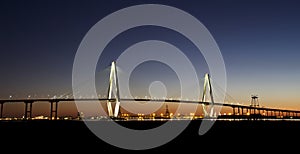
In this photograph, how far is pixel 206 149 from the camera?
9648mm

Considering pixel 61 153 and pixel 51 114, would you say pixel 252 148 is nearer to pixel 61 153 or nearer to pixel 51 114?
pixel 61 153

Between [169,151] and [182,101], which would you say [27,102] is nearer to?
[182,101]

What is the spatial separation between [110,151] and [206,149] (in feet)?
9.66

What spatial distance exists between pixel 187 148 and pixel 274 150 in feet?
8.44

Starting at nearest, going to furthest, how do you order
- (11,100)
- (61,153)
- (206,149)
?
(61,153) → (206,149) → (11,100)

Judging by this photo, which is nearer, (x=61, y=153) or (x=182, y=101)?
(x=61, y=153)

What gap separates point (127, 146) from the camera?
10102 mm

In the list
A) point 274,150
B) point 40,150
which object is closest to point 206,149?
point 274,150

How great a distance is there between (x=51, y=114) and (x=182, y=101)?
985 inches

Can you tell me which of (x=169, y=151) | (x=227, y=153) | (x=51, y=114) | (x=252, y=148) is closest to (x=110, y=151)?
(x=169, y=151)

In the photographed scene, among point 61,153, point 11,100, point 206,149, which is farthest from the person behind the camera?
point 11,100

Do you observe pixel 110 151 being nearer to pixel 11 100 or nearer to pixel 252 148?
pixel 252 148

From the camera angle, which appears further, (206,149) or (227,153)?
(206,149)

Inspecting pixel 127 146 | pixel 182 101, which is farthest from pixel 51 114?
pixel 127 146
